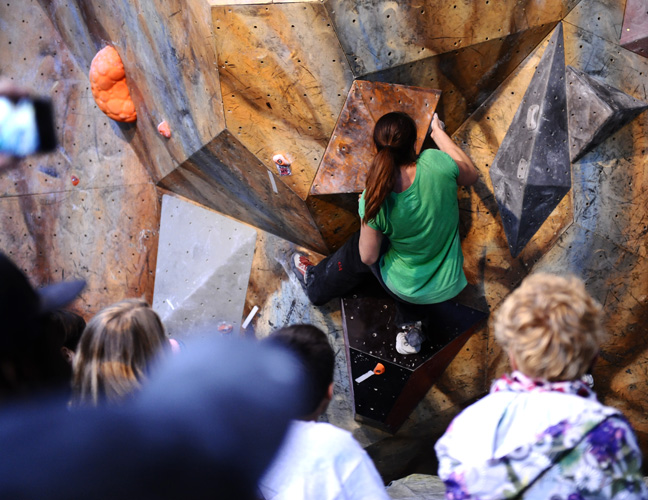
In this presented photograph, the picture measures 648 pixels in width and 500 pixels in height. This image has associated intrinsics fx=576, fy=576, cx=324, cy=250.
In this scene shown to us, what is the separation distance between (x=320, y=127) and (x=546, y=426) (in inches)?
73.3

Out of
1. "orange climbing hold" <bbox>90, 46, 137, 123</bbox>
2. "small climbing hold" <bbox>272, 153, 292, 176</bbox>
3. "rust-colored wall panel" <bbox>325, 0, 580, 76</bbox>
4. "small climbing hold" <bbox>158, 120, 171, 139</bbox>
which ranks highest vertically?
"rust-colored wall panel" <bbox>325, 0, 580, 76</bbox>

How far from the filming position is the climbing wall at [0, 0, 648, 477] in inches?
100

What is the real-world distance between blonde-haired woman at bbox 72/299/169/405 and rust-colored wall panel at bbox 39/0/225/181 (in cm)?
153

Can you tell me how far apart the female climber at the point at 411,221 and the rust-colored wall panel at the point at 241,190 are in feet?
1.22

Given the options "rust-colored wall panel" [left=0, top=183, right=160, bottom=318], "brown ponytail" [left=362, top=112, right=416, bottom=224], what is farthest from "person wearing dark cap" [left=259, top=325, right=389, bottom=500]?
"rust-colored wall panel" [left=0, top=183, right=160, bottom=318]

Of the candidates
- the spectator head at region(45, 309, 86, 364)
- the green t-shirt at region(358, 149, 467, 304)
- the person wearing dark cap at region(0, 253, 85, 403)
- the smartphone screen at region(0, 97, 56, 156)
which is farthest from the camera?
the smartphone screen at region(0, 97, 56, 156)

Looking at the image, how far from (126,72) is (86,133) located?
0.68 meters

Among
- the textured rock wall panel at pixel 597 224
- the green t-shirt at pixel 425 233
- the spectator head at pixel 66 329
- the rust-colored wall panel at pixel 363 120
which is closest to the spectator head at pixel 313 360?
the green t-shirt at pixel 425 233

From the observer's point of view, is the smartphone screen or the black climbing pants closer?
the black climbing pants

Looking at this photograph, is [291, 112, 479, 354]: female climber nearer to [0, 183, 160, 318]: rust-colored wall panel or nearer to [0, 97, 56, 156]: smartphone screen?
[0, 183, 160, 318]: rust-colored wall panel

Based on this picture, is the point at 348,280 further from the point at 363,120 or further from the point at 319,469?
the point at 319,469

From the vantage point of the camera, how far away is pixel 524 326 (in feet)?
4.30

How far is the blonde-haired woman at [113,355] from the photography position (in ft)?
5.02

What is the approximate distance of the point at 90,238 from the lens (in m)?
3.97
